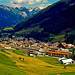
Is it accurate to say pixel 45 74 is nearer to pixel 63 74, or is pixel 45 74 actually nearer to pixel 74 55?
pixel 63 74

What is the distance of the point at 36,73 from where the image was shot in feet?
147

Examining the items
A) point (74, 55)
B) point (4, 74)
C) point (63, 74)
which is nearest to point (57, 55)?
point (74, 55)

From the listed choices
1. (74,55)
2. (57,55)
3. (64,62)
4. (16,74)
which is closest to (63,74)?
(16,74)

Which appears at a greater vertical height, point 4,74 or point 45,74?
point 4,74

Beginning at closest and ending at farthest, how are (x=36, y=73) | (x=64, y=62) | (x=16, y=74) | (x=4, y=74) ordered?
(x=4, y=74), (x=16, y=74), (x=36, y=73), (x=64, y=62)

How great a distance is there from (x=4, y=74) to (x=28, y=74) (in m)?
9.87

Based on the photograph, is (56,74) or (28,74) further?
(56,74)

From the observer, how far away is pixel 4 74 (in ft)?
115

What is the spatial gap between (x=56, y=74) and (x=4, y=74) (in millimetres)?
20929

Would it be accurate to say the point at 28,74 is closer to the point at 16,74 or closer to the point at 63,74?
the point at 16,74

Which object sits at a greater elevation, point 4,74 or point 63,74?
point 4,74

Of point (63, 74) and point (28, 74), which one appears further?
point (63, 74)

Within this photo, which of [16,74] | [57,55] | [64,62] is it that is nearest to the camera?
[16,74]

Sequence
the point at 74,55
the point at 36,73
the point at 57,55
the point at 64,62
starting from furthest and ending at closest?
the point at 57,55, the point at 74,55, the point at 64,62, the point at 36,73
